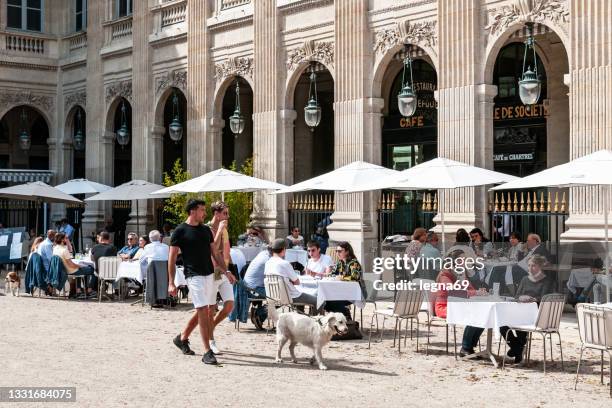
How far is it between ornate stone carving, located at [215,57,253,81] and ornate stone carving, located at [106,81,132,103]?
4437 millimetres

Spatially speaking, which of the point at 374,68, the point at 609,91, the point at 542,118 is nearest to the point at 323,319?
the point at 609,91

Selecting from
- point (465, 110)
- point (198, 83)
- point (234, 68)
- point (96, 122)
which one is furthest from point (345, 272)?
point (96, 122)

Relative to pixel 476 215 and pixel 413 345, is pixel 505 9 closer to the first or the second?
pixel 476 215

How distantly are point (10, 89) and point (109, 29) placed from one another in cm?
408

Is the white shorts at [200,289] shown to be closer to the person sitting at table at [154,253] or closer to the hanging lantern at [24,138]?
the person sitting at table at [154,253]

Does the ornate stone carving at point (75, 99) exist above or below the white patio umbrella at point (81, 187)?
above

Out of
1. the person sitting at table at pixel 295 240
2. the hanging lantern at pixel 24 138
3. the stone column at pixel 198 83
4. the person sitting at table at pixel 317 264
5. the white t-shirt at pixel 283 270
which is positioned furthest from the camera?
Result: the hanging lantern at pixel 24 138

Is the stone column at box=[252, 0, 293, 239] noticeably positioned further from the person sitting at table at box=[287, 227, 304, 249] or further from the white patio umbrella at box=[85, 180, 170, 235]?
the white patio umbrella at box=[85, 180, 170, 235]

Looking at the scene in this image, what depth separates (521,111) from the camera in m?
22.7

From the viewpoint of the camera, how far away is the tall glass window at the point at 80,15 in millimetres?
30359

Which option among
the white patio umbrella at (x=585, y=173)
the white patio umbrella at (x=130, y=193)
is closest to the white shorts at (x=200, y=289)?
the white patio umbrella at (x=585, y=173)

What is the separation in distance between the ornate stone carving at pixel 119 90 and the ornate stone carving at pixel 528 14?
13320 mm

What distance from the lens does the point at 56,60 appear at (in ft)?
102

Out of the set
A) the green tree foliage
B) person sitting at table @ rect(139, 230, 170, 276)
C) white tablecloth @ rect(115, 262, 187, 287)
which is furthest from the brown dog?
the green tree foliage
